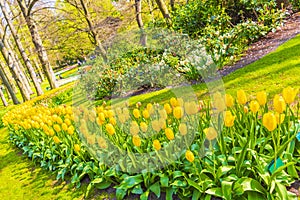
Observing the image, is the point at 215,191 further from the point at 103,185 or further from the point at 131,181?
the point at 103,185

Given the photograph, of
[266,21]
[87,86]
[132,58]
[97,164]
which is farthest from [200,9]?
[97,164]

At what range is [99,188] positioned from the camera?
3250 mm

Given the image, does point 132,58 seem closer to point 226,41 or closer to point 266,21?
point 226,41

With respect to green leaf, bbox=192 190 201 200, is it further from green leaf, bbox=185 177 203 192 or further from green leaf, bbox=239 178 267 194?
green leaf, bbox=239 178 267 194

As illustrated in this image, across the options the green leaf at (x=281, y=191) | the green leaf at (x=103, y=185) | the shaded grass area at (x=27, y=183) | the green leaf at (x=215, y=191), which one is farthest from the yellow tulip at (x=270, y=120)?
the shaded grass area at (x=27, y=183)

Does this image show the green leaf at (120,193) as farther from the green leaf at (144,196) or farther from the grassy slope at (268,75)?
the grassy slope at (268,75)

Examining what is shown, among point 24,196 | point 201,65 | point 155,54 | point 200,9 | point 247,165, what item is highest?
point 200,9

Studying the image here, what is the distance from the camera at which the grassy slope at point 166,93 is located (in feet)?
12.8

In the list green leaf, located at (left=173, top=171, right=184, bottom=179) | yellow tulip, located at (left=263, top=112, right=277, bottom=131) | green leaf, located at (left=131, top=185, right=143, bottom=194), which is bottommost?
green leaf, located at (left=131, top=185, right=143, bottom=194)

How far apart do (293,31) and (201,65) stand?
3.15 meters

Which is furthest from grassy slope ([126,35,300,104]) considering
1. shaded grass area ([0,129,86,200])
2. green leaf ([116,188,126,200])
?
shaded grass area ([0,129,86,200])

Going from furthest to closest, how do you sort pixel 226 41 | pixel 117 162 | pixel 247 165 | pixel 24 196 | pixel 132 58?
pixel 132 58 < pixel 226 41 < pixel 24 196 < pixel 117 162 < pixel 247 165

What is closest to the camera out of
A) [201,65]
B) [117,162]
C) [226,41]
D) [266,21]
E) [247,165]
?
[247,165]

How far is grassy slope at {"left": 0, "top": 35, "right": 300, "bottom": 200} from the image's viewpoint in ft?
12.8
